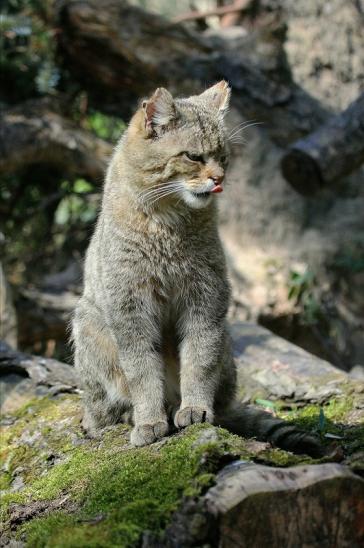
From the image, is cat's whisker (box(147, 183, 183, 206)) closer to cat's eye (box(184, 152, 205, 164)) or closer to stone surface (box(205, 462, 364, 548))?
cat's eye (box(184, 152, 205, 164))

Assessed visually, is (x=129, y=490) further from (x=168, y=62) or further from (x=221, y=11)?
(x=221, y=11)

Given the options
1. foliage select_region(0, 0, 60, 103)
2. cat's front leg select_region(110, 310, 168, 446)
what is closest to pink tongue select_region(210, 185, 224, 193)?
cat's front leg select_region(110, 310, 168, 446)

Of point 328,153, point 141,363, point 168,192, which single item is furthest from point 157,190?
point 328,153

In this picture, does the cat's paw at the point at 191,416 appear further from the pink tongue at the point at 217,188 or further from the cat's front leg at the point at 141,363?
the pink tongue at the point at 217,188

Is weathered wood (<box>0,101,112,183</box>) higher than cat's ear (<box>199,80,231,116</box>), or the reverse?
weathered wood (<box>0,101,112,183</box>)

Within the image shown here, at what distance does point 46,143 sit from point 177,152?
4.16 m

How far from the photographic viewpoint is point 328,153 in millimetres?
6137

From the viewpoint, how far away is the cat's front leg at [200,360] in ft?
12.1

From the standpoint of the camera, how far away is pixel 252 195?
328 inches

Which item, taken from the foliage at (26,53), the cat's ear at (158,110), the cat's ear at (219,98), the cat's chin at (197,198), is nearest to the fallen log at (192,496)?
the cat's chin at (197,198)

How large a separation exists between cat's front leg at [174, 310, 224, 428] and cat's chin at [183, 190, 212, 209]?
0.53 m

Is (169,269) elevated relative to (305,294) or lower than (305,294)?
elevated

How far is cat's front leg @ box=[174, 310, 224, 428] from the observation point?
12.1 ft

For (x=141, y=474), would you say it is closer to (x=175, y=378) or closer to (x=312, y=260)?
(x=175, y=378)
